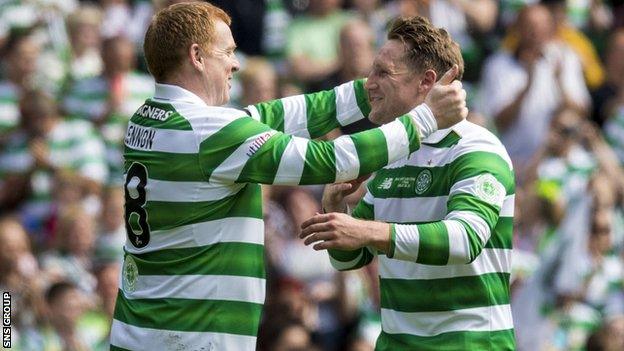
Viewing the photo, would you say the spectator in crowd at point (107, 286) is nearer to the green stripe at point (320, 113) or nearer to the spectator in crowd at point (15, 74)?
the spectator in crowd at point (15, 74)

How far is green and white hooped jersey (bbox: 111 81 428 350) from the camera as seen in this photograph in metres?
5.20

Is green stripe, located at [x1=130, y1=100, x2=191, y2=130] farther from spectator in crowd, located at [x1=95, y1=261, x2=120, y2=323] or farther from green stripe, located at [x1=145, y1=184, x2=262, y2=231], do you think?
spectator in crowd, located at [x1=95, y1=261, x2=120, y2=323]

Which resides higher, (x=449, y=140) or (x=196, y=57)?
(x=196, y=57)

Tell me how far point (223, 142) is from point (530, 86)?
649cm

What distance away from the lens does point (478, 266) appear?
551 centimetres

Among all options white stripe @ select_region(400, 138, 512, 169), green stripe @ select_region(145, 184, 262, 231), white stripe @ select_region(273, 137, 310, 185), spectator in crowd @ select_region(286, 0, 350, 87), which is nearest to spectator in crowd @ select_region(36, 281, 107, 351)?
spectator in crowd @ select_region(286, 0, 350, 87)

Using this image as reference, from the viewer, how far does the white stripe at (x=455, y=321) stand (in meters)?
5.52

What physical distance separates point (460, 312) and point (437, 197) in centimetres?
48

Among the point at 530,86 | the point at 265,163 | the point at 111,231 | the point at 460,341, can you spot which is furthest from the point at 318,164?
the point at 530,86

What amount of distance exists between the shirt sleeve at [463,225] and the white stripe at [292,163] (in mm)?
424

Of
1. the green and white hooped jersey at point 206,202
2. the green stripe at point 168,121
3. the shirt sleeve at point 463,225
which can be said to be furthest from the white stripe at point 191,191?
the shirt sleeve at point 463,225

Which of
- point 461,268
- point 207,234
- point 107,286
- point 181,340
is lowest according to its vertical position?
point 107,286

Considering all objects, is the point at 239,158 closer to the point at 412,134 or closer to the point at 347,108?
the point at 412,134

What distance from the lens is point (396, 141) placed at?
17.2ft
